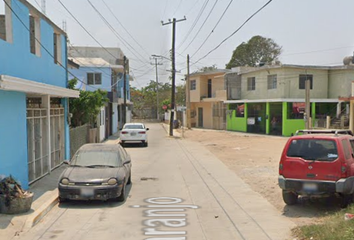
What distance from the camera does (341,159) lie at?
8164mm

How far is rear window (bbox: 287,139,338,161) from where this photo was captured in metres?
8.33

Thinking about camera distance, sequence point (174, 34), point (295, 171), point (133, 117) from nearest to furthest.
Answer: point (295, 171) → point (174, 34) → point (133, 117)

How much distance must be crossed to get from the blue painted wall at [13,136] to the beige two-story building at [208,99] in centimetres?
3186

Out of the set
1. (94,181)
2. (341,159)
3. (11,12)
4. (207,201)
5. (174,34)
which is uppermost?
(174,34)

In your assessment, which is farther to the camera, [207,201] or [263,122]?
[263,122]

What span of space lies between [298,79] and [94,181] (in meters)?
27.6

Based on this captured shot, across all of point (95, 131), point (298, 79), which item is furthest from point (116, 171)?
point (298, 79)

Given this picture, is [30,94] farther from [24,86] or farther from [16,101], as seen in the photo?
[24,86]

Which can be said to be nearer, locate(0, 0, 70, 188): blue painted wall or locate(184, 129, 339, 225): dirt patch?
locate(184, 129, 339, 225): dirt patch

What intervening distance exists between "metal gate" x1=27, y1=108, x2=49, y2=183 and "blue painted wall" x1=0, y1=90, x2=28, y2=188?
81 cm

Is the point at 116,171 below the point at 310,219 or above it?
above

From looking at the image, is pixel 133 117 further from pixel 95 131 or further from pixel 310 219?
pixel 310 219

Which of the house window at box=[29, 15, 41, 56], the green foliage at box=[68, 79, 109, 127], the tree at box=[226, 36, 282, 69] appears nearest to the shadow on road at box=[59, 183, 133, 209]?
the house window at box=[29, 15, 41, 56]

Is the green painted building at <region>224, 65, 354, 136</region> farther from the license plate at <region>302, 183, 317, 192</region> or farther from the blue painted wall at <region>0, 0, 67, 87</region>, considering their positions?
the license plate at <region>302, 183, 317, 192</region>
